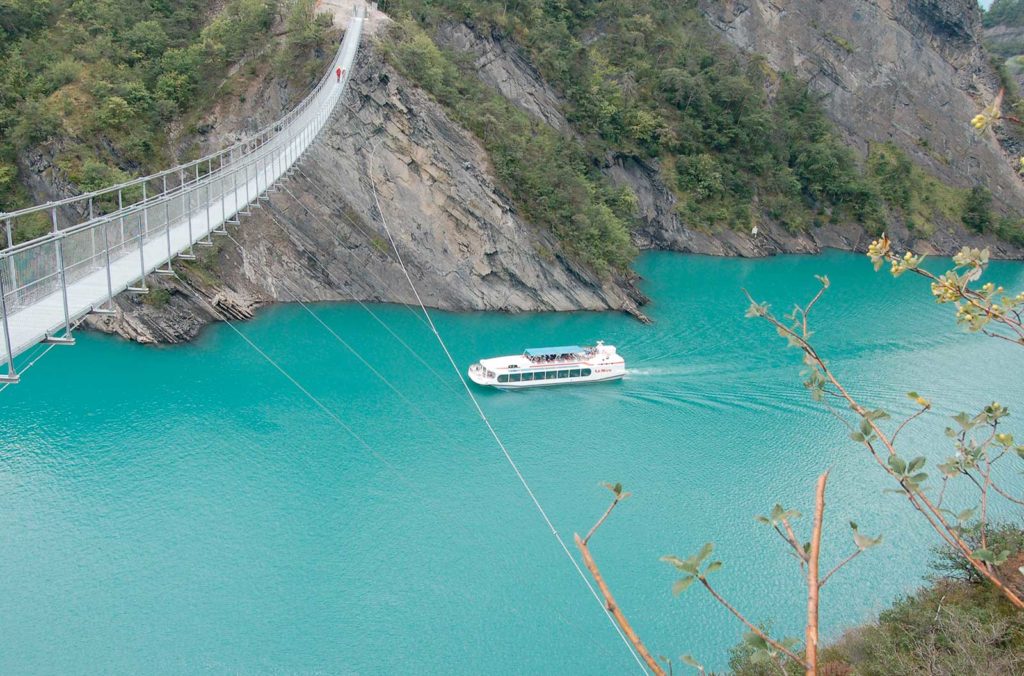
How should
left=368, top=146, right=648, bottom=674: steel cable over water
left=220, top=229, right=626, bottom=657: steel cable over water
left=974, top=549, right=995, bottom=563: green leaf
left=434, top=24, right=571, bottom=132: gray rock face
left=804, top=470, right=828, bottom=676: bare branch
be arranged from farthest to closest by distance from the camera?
left=434, top=24, right=571, bottom=132: gray rock face
left=368, top=146, right=648, bottom=674: steel cable over water
left=220, top=229, right=626, bottom=657: steel cable over water
left=974, top=549, right=995, bottom=563: green leaf
left=804, top=470, right=828, bottom=676: bare branch

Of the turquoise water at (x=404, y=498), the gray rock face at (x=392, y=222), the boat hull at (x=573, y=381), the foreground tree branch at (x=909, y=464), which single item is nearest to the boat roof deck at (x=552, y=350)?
the boat hull at (x=573, y=381)

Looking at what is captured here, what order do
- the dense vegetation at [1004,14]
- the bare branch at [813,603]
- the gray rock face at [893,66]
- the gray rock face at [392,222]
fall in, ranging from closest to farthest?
the bare branch at [813,603], the gray rock face at [392,222], the gray rock face at [893,66], the dense vegetation at [1004,14]

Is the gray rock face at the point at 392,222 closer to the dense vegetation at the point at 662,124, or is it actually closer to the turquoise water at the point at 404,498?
the dense vegetation at the point at 662,124

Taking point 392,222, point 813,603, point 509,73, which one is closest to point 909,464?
point 813,603

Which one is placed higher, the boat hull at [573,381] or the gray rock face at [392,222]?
the gray rock face at [392,222]

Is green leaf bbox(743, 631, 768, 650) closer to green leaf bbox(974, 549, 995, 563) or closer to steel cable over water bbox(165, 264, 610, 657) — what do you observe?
green leaf bbox(974, 549, 995, 563)

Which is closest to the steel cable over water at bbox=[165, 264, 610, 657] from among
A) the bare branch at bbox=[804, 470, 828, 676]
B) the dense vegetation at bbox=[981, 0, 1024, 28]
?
the bare branch at bbox=[804, 470, 828, 676]

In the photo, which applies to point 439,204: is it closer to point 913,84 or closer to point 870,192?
point 870,192
